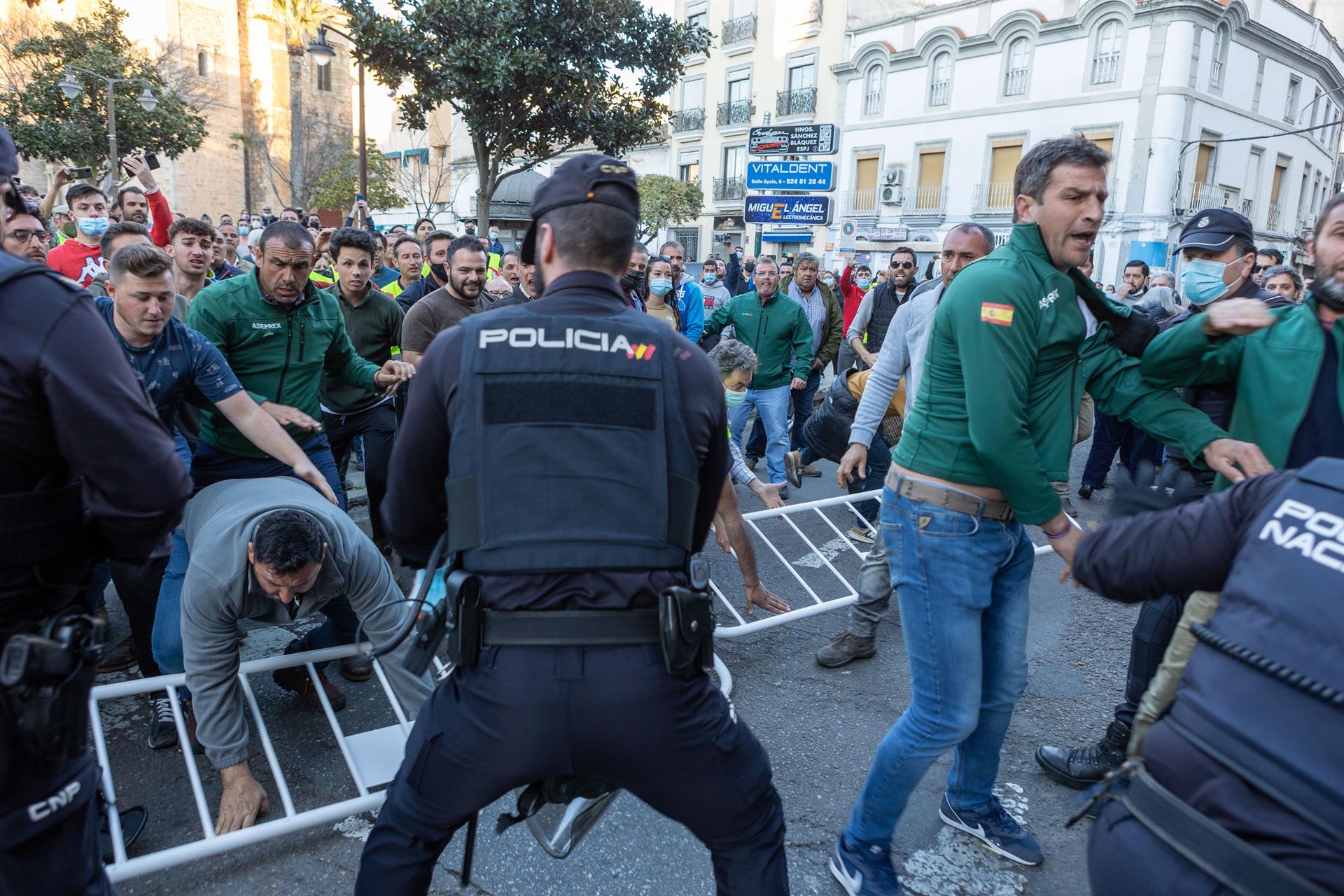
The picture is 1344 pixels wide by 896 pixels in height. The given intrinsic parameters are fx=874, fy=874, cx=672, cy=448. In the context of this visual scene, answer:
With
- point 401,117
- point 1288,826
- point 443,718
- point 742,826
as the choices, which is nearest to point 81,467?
point 443,718

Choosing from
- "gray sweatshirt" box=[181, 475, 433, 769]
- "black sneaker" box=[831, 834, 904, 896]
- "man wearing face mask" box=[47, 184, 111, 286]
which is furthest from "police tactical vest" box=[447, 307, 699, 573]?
"man wearing face mask" box=[47, 184, 111, 286]

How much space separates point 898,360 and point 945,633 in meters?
2.62

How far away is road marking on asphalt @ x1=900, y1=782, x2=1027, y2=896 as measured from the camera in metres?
2.64

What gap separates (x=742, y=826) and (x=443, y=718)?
2.13ft

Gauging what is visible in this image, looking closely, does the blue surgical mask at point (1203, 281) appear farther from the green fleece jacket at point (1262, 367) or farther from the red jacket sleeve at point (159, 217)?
the red jacket sleeve at point (159, 217)

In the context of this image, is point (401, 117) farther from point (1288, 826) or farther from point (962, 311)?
point (1288, 826)

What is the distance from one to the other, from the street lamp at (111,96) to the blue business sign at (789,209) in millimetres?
16615

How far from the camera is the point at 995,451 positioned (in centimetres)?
226

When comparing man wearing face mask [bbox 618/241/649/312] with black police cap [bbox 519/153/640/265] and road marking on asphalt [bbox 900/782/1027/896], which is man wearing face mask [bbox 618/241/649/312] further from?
road marking on asphalt [bbox 900/782/1027/896]

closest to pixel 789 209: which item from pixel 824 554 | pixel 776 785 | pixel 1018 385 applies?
pixel 824 554

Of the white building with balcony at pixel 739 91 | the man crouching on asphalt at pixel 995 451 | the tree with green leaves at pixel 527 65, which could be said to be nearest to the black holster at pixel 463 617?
the man crouching on asphalt at pixel 995 451

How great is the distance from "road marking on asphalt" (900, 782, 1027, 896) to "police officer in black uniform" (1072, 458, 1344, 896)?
4.48 ft

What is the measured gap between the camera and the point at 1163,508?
1.62 metres

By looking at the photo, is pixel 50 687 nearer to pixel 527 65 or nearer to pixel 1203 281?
pixel 1203 281
